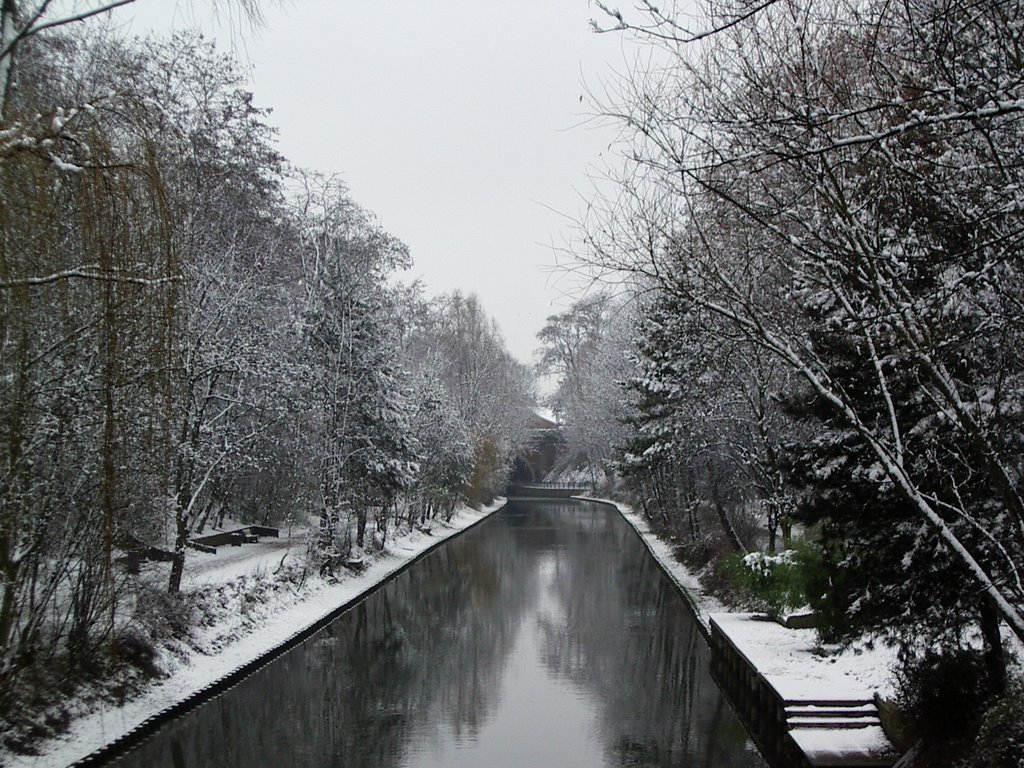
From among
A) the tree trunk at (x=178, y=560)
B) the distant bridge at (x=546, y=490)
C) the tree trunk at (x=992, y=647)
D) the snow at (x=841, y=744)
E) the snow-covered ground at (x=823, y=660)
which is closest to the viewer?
the tree trunk at (x=992, y=647)

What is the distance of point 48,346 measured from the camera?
7230 millimetres

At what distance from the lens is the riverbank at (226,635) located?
9.45 m

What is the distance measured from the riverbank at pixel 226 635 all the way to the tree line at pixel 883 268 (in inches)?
→ 264

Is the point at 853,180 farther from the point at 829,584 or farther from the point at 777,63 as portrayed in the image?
the point at 829,584

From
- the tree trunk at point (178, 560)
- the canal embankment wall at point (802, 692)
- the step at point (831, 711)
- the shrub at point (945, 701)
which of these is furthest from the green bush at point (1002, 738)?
the tree trunk at point (178, 560)

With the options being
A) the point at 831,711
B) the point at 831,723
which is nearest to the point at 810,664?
the point at 831,711

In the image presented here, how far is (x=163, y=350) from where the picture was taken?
598 cm

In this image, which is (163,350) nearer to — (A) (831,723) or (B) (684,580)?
(A) (831,723)

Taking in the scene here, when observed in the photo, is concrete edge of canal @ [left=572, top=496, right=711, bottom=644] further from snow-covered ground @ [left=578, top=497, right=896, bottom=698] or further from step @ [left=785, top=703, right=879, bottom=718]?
step @ [left=785, top=703, right=879, bottom=718]

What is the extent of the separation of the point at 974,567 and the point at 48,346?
22.6ft

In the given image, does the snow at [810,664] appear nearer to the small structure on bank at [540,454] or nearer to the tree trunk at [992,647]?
the tree trunk at [992,647]

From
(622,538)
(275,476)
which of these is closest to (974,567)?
(275,476)

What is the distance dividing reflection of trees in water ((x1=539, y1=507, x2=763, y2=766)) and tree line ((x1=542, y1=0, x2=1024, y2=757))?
6.76 feet

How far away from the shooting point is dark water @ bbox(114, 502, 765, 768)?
10.2 metres
